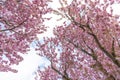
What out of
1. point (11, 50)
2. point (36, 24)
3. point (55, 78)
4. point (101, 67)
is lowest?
point (55, 78)

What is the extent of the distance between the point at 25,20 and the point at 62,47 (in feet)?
32.1

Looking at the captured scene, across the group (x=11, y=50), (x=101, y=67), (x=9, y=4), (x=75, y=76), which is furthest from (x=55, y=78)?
(x=9, y=4)

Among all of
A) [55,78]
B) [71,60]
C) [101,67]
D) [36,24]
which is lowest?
[55,78]

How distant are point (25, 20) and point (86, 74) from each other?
1125 cm

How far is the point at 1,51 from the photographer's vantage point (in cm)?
1736

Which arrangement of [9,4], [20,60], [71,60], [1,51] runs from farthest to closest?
[71,60], [20,60], [1,51], [9,4]

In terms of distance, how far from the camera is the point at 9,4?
1627cm

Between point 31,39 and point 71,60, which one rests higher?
point 31,39

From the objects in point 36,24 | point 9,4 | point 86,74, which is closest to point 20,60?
point 36,24

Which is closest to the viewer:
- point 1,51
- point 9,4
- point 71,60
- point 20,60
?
point 9,4

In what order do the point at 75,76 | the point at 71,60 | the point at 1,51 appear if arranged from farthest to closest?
the point at 75,76 < the point at 71,60 < the point at 1,51

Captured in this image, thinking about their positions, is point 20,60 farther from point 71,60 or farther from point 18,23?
point 71,60

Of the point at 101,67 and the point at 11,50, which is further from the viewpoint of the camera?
the point at 101,67

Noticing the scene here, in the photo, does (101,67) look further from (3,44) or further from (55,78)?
(55,78)
